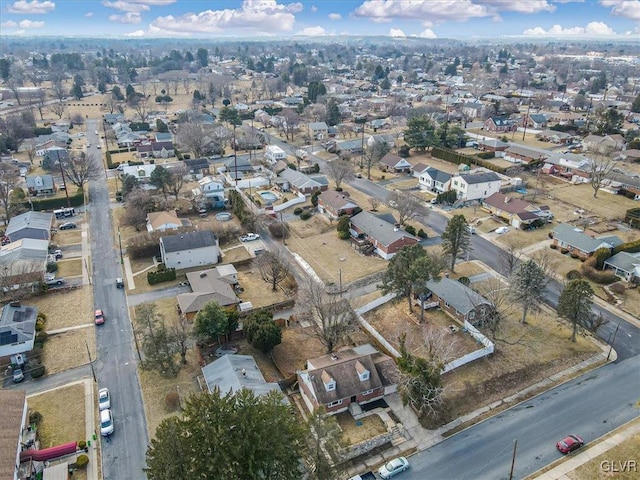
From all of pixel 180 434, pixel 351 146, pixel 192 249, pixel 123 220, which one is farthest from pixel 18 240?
pixel 351 146

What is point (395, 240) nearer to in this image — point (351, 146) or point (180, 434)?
point (180, 434)

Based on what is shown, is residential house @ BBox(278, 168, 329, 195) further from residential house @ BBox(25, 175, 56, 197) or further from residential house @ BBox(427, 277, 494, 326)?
residential house @ BBox(25, 175, 56, 197)

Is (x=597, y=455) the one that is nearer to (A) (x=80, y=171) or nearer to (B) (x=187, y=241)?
(B) (x=187, y=241)

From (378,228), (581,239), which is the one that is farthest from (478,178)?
(378,228)

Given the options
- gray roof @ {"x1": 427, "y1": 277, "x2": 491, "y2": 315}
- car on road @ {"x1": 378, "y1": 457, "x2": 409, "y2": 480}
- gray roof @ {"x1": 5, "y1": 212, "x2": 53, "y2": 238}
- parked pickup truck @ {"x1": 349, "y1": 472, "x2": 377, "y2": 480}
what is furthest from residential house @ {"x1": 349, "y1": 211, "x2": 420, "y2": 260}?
gray roof @ {"x1": 5, "y1": 212, "x2": 53, "y2": 238}

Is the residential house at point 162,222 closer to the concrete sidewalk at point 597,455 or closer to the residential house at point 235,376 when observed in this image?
the residential house at point 235,376

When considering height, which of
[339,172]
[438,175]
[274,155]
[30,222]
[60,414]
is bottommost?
[60,414]
